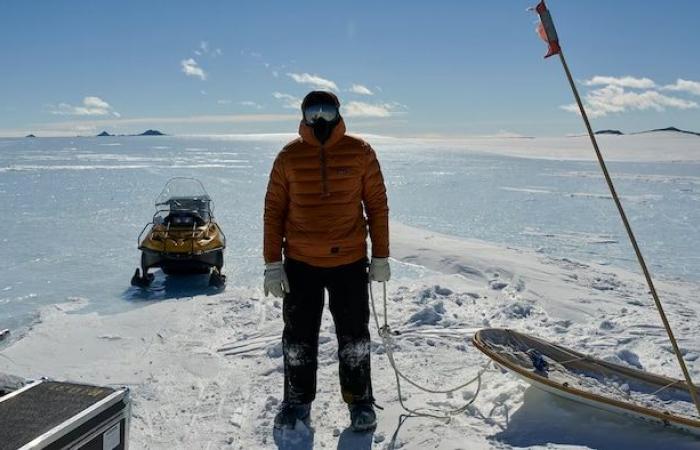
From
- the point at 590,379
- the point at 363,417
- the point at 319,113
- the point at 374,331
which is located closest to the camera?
the point at 319,113

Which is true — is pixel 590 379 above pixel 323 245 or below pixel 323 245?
below

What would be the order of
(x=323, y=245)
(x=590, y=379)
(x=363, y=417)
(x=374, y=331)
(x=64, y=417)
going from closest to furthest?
(x=64, y=417) → (x=323, y=245) → (x=363, y=417) → (x=590, y=379) → (x=374, y=331)

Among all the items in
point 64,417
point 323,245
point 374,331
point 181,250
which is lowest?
point 374,331

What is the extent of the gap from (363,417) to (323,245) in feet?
3.23

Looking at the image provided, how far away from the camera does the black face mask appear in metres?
3.03

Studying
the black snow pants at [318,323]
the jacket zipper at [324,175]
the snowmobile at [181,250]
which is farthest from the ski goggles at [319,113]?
the snowmobile at [181,250]

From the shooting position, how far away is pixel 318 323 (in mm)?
3277

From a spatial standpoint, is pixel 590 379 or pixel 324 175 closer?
pixel 324 175

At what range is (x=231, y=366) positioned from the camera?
14.4 ft

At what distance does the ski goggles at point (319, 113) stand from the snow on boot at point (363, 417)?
1583 mm

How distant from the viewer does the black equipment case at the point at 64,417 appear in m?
1.95

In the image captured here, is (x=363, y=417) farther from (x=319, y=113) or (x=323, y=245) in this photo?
(x=319, y=113)

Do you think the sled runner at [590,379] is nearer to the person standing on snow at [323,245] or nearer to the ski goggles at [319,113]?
the person standing on snow at [323,245]

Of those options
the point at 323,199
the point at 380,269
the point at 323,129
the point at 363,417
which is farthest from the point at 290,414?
the point at 323,129
